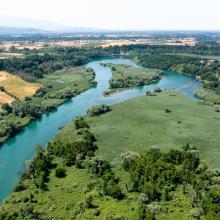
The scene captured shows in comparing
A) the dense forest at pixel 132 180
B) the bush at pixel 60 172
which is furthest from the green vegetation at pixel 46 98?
the bush at pixel 60 172

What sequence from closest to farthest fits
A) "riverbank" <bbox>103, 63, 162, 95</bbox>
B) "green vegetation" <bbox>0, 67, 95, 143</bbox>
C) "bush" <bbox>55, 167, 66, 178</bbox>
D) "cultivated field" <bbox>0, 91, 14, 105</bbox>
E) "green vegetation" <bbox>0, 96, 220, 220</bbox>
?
"green vegetation" <bbox>0, 96, 220, 220</bbox>, "bush" <bbox>55, 167, 66, 178</bbox>, "green vegetation" <bbox>0, 67, 95, 143</bbox>, "cultivated field" <bbox>0, 91, 14, 105</bbox>, "riverbank" <bbox>103, 63, 162, 95</bbox>

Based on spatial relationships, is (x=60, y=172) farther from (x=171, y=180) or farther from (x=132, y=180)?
(x=171, y=180)

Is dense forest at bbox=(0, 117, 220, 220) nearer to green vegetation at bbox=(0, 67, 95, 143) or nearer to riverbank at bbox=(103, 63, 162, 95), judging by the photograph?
green vegetation at bbox=(0, 67, 95, 143)

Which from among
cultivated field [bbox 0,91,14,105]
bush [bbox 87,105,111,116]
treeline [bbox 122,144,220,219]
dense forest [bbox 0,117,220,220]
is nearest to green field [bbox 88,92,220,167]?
bush [bbox 87,105,111,116]

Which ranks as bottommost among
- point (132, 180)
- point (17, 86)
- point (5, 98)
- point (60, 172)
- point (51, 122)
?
point (51, 122)

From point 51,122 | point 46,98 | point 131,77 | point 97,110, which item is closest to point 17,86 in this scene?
point 46,98

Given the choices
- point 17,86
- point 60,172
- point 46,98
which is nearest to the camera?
point 60,172

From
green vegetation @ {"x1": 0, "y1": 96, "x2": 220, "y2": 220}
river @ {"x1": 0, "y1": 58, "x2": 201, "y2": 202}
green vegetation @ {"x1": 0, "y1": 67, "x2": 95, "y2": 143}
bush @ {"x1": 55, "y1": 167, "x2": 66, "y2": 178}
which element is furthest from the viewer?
green vegetation @ {"x1": 0, "y1": 67, "x2": 95, "y2": 143}
